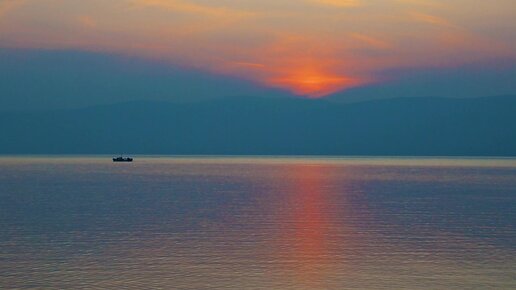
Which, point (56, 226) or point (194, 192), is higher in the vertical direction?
point (194, 192)

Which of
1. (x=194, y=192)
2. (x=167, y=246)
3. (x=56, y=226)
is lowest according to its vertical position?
(x=167, y=246)

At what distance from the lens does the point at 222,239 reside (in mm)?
47781

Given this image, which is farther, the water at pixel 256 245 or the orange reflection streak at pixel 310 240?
the orange reflection streak at pixel 310 240

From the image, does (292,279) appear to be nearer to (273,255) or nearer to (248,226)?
(273,255)

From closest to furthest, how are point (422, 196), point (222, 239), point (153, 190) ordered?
point (222, 239)
point (422, 196)
point (153, 190)

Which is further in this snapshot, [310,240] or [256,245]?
[310,240]

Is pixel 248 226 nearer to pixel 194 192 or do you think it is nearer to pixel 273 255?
pixel 273 255

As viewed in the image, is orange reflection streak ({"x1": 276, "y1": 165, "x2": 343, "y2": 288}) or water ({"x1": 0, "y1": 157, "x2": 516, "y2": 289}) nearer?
water ({"x1": 0, "y1": 157, "x2": 516, "y2": 289})

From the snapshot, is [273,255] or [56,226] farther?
[56,226]

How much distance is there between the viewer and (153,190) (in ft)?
347

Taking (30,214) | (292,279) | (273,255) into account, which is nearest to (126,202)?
(30,214)

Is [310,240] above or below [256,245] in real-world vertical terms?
above

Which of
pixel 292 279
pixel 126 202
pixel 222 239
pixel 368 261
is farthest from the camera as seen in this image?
pixel 126 202

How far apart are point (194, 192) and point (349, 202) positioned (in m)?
25.3
